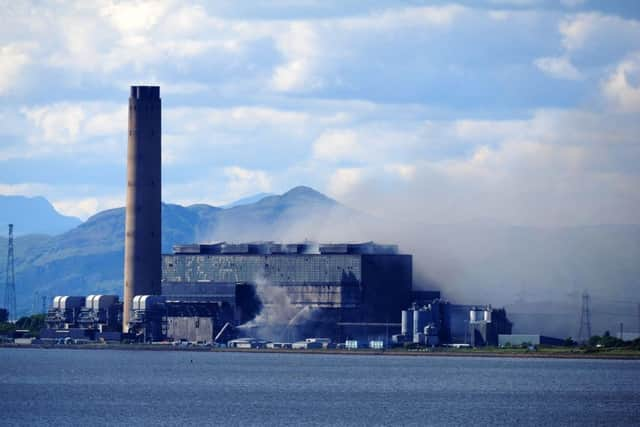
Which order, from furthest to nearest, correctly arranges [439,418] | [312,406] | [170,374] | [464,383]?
[170,374] < [464,383] < [312,406] < [439,418]

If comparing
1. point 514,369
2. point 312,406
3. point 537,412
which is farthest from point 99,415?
point 514,369

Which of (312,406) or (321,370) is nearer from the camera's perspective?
(312,406)

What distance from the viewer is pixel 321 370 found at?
570ft

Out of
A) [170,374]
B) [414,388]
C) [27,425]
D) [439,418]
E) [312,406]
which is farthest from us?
[170,374]

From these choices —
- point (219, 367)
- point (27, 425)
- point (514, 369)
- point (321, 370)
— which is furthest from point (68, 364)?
point (27, 425)

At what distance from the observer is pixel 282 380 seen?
153875mm

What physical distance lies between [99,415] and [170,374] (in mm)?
51738

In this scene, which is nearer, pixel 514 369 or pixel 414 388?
pixel 414 388

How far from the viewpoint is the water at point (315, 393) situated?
11270 cm

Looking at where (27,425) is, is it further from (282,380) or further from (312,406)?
(282,380)

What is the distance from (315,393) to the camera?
136 metres

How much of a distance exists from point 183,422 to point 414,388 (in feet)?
127

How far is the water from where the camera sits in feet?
370

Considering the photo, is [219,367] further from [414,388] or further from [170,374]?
[414,388]
